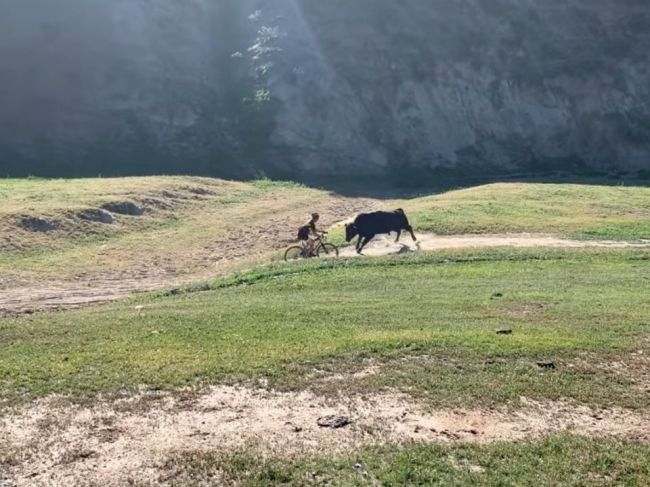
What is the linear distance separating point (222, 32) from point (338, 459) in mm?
67754

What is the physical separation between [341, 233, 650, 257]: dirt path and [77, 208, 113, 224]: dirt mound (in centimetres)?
1229

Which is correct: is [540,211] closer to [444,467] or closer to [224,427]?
[224,427]

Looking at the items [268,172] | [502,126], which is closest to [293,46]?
[268,172]

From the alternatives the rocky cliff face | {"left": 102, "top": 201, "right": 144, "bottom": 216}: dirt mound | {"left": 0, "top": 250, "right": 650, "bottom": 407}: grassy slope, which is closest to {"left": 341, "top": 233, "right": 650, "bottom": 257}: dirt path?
{"left": 0, "top": 250, "right": 650, "bottom": 407}: grassy slope

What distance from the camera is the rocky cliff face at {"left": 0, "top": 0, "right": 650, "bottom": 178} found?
58.9 m

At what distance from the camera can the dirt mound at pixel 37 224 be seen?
29233 mm

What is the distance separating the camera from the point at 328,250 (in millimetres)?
27281

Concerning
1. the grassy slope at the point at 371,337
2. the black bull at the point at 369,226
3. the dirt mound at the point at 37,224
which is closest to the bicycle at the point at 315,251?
the black bull at the point at 369,226

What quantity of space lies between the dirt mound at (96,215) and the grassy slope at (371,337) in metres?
14.0

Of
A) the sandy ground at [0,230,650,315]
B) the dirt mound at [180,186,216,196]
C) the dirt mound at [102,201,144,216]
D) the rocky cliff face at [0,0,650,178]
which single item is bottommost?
the sandy ground at [0,230,650,315]

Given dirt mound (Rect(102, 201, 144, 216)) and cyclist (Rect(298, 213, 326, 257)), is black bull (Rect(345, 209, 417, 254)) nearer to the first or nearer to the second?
cyclist (Rect(298, 213, 326, 257))

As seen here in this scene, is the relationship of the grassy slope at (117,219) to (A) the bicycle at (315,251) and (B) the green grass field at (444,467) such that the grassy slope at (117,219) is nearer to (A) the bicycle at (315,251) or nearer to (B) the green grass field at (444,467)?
(A) the bicycle at (315,251)

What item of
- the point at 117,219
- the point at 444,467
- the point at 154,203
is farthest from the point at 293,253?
the point at 444,467

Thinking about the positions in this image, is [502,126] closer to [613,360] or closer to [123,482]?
[613,360]
